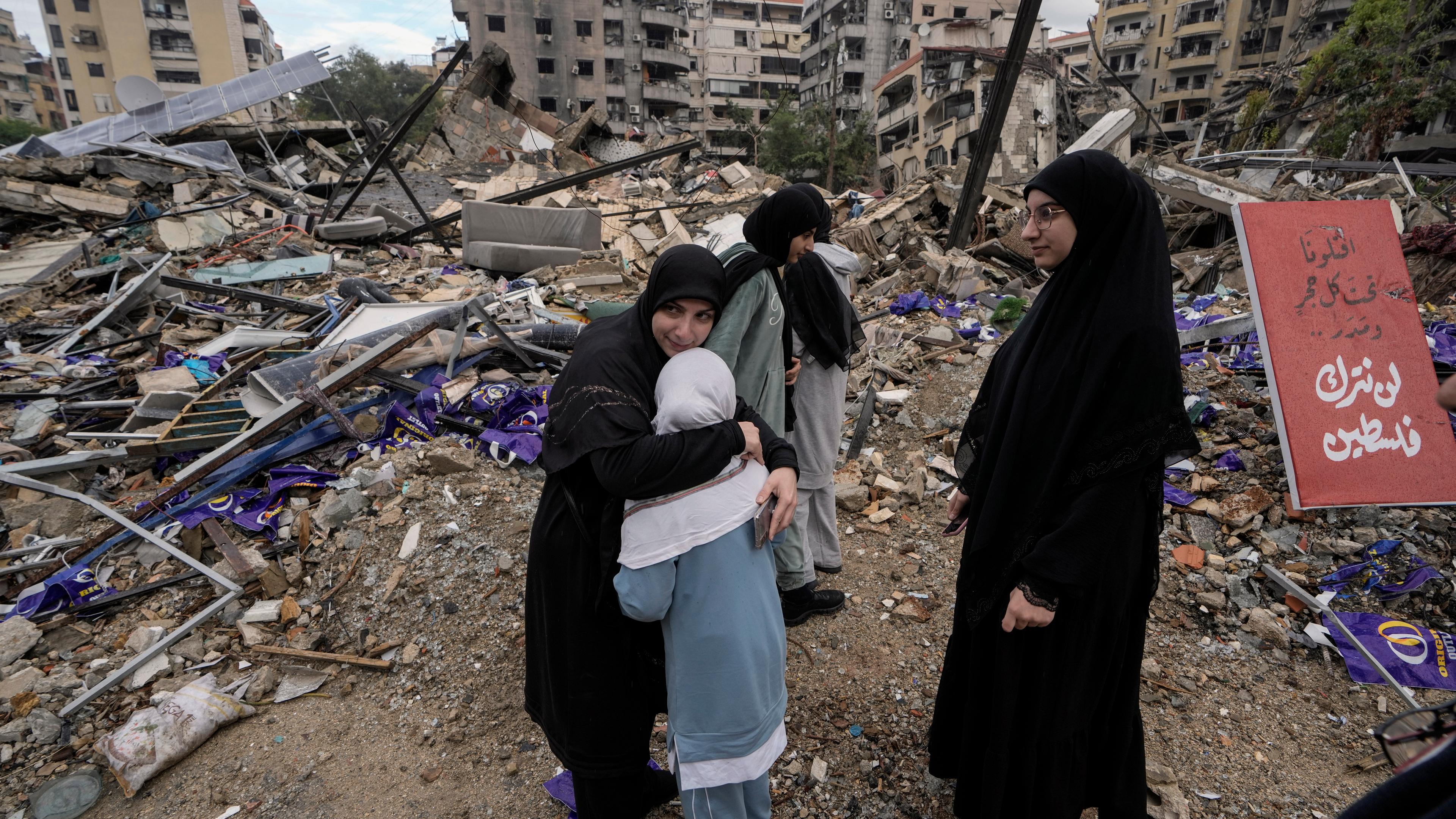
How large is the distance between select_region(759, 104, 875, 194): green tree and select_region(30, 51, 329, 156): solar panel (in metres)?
17.4

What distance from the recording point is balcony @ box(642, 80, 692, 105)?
Result: 37.8 m

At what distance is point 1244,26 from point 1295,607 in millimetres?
45235

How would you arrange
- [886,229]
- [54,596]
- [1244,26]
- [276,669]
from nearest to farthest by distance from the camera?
[276,669] → [54,596] → [886,229] → [1244,26]

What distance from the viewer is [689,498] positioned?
4.11 ft

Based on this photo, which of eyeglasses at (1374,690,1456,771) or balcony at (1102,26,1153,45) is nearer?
eyeglasses at (1374,690,1456,771)

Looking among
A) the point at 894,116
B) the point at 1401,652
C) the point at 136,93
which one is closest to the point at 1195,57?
the point at 894,116

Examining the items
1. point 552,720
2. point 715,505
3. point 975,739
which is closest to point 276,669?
point 552,720

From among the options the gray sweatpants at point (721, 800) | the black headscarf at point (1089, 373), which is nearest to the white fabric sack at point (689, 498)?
the gray sweatpants at point (721, 800)

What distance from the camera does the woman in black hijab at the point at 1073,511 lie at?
1333 mm

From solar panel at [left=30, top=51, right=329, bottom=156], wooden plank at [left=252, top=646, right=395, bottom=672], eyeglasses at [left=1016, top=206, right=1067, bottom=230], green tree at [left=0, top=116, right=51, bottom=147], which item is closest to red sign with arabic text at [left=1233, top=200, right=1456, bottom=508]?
eyeglasses at [left=1016, top=206, right=1067, bottom=230]

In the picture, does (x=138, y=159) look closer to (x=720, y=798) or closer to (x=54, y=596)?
(x=54, y=596)

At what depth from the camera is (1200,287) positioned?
297 inches

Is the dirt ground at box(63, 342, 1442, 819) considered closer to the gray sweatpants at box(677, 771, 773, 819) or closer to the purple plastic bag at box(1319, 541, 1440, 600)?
the purple plastic bag at box(1319, 541, 1440, 600)

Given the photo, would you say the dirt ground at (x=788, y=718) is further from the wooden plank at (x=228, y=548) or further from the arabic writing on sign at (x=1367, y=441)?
the arabic writing on sign at (x=1367, y=441)
